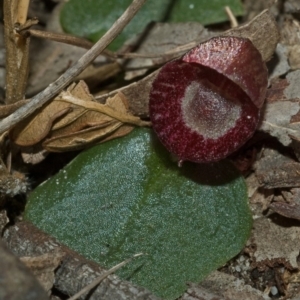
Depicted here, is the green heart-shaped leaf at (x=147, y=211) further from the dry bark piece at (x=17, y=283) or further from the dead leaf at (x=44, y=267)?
the dry bark piece at (x=17, y=283)

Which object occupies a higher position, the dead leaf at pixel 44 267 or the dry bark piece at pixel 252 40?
the dry bark piece at pixel 252 40

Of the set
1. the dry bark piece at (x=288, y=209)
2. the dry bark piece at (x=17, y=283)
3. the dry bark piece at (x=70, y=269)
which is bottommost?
the dry bark piece at (x=288, y=209)

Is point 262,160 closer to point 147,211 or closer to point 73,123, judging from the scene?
point 147,211

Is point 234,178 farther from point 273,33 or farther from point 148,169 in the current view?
point 273,33

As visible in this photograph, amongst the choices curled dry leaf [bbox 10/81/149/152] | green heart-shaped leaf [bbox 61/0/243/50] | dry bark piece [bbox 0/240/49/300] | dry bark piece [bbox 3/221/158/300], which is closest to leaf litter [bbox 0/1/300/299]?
curled dry leaf [bbox 10/81/149/152]

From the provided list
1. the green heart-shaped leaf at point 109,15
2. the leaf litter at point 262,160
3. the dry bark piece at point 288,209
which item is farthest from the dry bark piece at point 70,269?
the green heart-shaped leaf at point 109,15

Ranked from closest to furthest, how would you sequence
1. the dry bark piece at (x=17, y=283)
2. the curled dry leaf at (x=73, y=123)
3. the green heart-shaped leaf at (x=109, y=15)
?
the dry bark piece at (x=17, y=283) < the curled dry leaf at (x=73, y=123) < the green heart-shaped leaf at (x=109, y=15)
